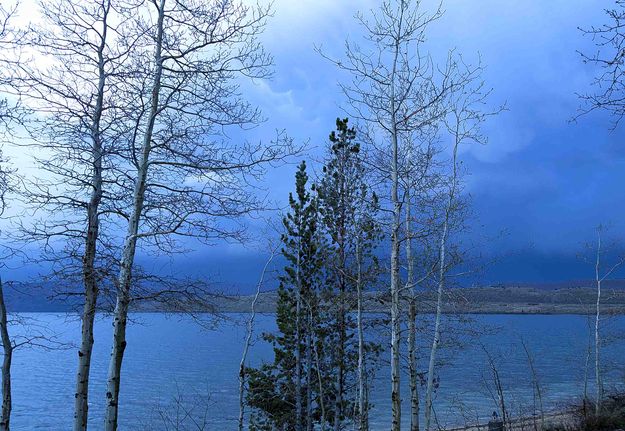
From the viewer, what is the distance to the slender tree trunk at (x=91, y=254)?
8758 millimetres

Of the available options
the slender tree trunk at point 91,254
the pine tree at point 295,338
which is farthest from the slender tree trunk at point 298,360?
the slender tree trunk at point 91,254

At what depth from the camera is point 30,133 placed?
8.45 metres

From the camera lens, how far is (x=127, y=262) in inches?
327

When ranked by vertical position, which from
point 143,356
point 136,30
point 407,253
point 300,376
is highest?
point 136,30

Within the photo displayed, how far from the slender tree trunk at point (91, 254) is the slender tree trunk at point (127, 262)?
0.63 m

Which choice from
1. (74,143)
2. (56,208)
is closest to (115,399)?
(56,208)

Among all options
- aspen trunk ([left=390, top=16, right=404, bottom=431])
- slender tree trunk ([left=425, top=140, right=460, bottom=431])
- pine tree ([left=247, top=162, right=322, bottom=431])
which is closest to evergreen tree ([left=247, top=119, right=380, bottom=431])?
pine tree ([left=247, top=162, right=322, bottom=431])

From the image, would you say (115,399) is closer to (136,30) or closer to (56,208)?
(56,208)

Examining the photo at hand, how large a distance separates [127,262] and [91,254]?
100 centimetres

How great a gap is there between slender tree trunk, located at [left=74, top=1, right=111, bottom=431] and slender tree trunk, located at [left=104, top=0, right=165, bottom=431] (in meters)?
0.63

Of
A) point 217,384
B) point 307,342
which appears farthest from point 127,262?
point 217,384

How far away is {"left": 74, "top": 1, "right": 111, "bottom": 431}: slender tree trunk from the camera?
8.76 meters

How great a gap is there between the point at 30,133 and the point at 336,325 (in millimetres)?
15067

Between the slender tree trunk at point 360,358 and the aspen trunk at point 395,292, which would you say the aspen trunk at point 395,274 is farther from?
the slender tree trunk at point 360,358
